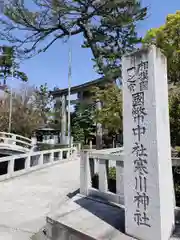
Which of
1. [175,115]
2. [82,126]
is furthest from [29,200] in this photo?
[82,126]

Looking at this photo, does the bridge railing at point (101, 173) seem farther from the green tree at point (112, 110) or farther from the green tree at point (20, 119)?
the green tree at point (20, 119)

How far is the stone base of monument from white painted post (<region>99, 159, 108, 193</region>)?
263 mm

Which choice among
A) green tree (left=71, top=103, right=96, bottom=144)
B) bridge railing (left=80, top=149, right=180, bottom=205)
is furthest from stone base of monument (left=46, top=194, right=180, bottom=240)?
green tree (left=71, top=103, right=96, bottom=144)

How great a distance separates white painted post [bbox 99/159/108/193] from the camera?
473 cm

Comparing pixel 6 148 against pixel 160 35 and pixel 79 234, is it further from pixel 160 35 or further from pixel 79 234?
pixel 79 234

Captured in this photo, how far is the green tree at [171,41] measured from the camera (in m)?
6.58

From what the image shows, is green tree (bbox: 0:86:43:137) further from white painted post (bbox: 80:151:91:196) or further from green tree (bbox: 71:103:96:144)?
white painted post (bbox: 80:151:91:196)

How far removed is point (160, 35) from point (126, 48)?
390 inches

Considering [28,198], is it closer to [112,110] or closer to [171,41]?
[112,110]

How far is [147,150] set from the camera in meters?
3.13

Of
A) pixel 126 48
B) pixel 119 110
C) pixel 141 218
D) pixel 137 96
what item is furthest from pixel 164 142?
pixel 126 48

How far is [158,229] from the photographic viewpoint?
2.96 m

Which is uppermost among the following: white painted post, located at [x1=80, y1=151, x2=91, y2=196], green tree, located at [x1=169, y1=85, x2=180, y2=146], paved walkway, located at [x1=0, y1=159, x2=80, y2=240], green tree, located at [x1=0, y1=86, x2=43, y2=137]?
green tree, located at [x1=0, y1=86, x2=43, y2=137]

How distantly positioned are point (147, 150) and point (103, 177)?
1.87 meters
